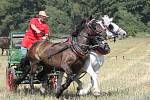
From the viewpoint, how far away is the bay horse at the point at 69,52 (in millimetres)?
11273

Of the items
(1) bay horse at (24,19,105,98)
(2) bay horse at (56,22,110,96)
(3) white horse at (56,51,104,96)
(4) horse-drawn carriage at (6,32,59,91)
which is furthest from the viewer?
(4) horse-drawn carriage at (6,32,59,91)

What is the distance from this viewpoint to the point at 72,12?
293 feet

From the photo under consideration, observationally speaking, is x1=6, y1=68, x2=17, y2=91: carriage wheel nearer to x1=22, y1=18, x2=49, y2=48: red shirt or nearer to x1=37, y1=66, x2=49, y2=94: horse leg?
x1=37, y1=66, x2=49, y2=94: horse leg

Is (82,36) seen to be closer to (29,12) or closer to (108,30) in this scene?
(108,30)

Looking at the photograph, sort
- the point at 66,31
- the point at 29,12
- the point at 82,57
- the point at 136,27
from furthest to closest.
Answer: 1. the point at 29,12
2. the point at 66,31
3. the point at 136,27
4. the point at 82,57

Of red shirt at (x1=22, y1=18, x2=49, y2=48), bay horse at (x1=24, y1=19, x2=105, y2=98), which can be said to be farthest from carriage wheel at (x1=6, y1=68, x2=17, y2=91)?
bay horse at (x1=24, y1=19, x2=105, y2=98)

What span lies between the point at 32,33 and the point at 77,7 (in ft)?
251

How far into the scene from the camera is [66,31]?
84.2 m

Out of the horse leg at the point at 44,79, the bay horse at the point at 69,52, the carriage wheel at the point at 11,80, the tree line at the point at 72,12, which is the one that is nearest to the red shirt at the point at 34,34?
the bay horse at the point at 69,52

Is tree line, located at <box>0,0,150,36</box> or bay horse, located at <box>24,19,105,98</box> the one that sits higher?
bay horse, located at <box>24,19,105,98</box>

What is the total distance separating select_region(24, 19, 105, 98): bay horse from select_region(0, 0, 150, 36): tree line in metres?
61.9

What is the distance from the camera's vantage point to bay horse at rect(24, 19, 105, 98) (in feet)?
37.0

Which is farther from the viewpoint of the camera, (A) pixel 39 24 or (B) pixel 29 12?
(B) pixel 29 12

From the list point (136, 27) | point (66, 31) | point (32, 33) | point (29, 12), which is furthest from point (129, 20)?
point (32, 33)
